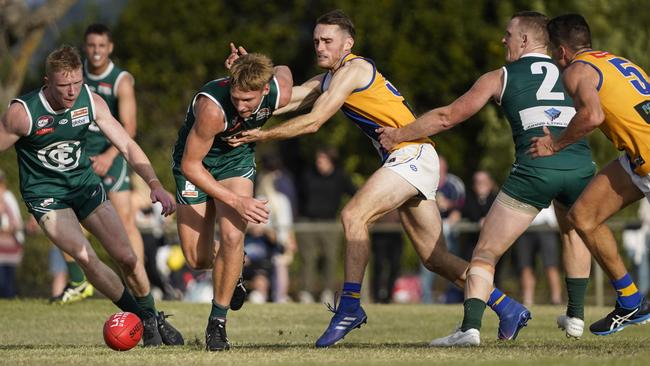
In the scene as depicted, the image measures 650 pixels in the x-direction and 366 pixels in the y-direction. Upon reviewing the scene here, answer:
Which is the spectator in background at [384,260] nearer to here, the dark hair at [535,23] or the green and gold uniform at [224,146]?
the green and gold uniform at [224,146]

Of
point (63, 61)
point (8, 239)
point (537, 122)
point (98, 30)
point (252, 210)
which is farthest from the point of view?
point (8, 239)

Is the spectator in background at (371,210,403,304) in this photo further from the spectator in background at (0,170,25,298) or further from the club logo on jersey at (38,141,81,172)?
the club logo on jersey at (38,141,81,172)

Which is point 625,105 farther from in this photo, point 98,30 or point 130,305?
point 98,30

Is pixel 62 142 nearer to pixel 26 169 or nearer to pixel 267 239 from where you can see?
pixel 26 169

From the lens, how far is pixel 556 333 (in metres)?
12.3

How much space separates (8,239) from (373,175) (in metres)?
10.2

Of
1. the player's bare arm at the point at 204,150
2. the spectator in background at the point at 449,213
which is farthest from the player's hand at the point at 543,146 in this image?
the spectator in background at the point at 449,213

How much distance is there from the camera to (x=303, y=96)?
33.8 feet

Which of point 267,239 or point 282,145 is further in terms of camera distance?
point 282,145

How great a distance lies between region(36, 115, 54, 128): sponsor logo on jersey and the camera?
10.5m

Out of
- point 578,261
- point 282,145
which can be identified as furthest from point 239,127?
point 282,145

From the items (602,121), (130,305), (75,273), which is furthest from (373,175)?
(75,273)

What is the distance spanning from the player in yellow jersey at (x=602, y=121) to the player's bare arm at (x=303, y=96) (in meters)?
1.89

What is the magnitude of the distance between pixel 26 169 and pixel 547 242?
31.2ft
